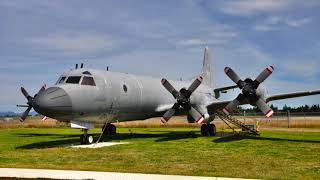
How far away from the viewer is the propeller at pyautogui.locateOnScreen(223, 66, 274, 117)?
24625 mm

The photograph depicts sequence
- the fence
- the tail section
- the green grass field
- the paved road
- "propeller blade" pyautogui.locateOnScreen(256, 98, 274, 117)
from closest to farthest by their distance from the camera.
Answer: the paved road, the green grass field, "propeller blade" pyautogui.locateOnScreen(256, 98, 274, 117), the tail section, the fence

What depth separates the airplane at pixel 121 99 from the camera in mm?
21875

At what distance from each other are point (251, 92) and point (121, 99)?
788 cm

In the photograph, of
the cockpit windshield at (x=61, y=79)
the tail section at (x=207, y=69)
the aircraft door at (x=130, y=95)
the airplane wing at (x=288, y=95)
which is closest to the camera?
the cockpit windshield at (x=61, y=79)

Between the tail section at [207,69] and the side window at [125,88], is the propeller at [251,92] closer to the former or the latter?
the side window at [125,88]

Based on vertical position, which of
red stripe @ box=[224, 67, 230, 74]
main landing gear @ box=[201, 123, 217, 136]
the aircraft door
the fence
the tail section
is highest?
the tail section

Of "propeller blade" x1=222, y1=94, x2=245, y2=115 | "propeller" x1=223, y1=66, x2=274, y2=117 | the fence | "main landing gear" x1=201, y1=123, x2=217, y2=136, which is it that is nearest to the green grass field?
"propeller" x1=223, y1=66, x2=274, y2=117

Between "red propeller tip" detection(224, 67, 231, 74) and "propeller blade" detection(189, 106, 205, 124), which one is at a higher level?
"red propeller tip" detection(224, 67, 231, 74)

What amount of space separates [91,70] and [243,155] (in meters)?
10.9

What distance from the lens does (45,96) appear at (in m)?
21.1

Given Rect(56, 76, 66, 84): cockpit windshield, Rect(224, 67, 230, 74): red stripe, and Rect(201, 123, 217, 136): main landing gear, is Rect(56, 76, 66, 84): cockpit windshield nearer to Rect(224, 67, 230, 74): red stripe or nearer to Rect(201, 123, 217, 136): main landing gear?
Rect(224, 67, 230, 74): red stripe

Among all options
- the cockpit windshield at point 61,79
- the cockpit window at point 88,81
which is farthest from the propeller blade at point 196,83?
the cockpit windshield at point 61,79

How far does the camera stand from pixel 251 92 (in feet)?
81.4

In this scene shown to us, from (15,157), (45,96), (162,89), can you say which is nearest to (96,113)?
(45,96)
